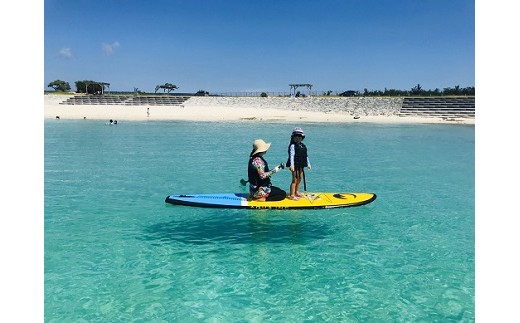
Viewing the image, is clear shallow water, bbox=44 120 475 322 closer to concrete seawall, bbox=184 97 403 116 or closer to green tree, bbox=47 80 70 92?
concrete seawall, bbox=184 97 403 116

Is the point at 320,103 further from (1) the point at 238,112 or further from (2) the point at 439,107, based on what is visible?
(2) the point at 439,107

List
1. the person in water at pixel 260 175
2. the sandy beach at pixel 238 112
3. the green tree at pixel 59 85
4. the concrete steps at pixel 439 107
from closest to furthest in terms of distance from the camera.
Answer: the person in water at pixel 260 175 → the sandy beach at pixel 238 112 → the concrete steps at pixel 439 107 → the green tree at pixel 59 85

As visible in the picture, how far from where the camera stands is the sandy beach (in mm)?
67438

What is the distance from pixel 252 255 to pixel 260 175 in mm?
2914

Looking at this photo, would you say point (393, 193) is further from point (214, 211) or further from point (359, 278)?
point (359, 278)

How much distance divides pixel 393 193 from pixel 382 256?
630cm

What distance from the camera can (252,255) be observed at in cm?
820

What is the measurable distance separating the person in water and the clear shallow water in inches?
15.8

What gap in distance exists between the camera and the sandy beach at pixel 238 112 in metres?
67.4

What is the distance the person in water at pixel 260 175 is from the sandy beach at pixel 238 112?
56114mm

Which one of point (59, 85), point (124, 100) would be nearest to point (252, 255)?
point (124, 100)

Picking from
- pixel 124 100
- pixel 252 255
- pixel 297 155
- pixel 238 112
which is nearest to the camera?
pixel 252 255

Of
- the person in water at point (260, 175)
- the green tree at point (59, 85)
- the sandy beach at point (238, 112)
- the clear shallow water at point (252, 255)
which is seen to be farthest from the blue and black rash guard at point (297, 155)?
the green tree at point (59, 85)

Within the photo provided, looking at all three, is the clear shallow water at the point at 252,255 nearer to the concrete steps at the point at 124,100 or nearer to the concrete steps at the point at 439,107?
the concrete steps at the point at 439,107
